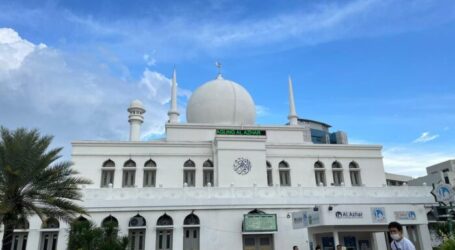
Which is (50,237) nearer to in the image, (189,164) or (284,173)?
(189,164)

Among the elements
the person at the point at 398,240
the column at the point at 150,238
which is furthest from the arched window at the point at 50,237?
the person at the point at 398,240

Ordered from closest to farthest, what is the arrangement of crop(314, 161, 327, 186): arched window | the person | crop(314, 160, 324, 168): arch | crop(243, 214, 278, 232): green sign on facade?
the person, crop(243, 214, 278, 232): green sign on facade, crop(314, 161, 327, 186): arched window, crop(314, 160, 324, 168): arch

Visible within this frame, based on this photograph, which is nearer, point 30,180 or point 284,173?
point 30,180

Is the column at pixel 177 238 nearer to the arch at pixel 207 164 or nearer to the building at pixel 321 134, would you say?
the arch at pixel 207 164

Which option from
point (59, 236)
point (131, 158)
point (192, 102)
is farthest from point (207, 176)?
point (59, 236)

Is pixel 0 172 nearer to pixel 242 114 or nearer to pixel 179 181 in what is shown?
pixel 179 181

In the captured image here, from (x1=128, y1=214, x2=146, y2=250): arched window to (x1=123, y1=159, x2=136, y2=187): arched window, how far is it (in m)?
5.40

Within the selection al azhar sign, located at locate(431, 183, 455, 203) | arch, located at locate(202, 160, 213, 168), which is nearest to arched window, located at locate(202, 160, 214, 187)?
arch, located at locate(202, 160, 213, 168)

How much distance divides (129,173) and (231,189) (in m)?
8.41

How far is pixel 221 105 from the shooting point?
30531mm

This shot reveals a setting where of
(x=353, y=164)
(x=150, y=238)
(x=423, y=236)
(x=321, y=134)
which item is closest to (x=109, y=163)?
(x=150, y=238)

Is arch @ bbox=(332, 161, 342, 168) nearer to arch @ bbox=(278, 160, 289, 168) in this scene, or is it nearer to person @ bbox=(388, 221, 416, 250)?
arch @ bbox=(278, 160, 289, 168)

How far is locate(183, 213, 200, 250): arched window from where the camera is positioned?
21359 millimetres

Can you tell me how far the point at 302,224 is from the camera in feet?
65.4
